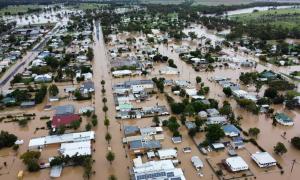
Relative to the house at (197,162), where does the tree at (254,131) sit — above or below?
above

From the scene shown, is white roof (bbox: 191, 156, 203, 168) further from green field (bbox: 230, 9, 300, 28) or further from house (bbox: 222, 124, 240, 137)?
green field (bbox: 230, 9, 300, 28)

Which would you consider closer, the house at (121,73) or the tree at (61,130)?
the tree at (61,130)

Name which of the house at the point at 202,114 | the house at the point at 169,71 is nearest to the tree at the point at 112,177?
the house at the point at 202,114

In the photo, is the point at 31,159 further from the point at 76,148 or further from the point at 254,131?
the point at 254,131

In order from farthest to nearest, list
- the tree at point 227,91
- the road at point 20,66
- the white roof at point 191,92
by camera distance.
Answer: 1. the road at point 20,66
2. the white roof at point 191,92
3. the tree at point 227,91

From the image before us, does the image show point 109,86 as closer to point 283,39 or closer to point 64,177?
point 64,177

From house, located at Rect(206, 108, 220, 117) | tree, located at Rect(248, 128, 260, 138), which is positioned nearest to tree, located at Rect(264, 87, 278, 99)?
house, located at Rect(206, 108, 220, 117)

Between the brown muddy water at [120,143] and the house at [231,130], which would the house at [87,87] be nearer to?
the brown muddy water at [120,143]
